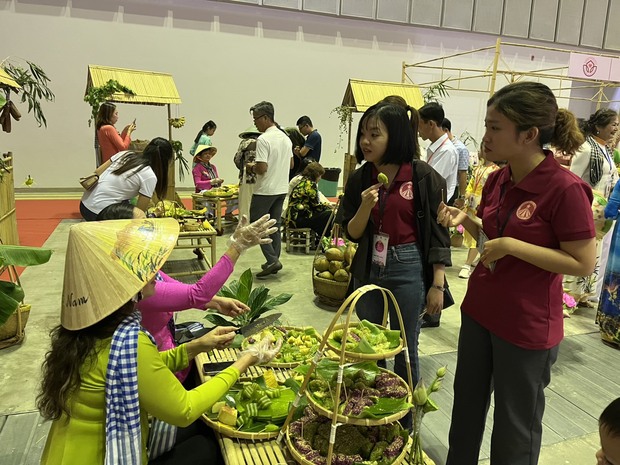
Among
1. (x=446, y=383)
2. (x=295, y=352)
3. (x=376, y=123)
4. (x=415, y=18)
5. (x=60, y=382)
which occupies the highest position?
(x=415, y=18)

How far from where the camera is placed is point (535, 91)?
4.95 feet

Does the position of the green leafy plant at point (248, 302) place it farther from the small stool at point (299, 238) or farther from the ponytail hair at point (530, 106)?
the small stool at point (299, 238)

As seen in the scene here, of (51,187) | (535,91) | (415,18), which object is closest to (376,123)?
(535,91)

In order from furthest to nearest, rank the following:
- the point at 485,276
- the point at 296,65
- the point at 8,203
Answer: the point at 296,65 < the point at 8,203 < the point at 485,276

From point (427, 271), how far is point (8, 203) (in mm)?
3493

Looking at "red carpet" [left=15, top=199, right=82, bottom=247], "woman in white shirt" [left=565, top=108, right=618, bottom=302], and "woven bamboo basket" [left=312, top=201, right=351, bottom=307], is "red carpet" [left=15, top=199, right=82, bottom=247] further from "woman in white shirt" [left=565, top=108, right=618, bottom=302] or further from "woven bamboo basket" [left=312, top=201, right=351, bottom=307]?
"woman in white shirt" [left=565, top=108, right=618, bottom=302]

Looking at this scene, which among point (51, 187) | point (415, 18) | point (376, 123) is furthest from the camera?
point (415, 18)

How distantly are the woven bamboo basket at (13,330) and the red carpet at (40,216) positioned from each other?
8.58ft

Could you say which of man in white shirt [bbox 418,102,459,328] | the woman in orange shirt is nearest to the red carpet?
the woman in orange shirt

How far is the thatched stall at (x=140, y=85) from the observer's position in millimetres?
6293

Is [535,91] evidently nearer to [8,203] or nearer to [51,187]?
[8,203]

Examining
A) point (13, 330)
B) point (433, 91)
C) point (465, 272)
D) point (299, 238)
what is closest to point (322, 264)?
point (299, 238)

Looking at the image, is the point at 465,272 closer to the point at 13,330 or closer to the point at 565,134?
the point at 565,134

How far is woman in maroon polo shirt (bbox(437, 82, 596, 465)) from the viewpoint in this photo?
58.9 inches
